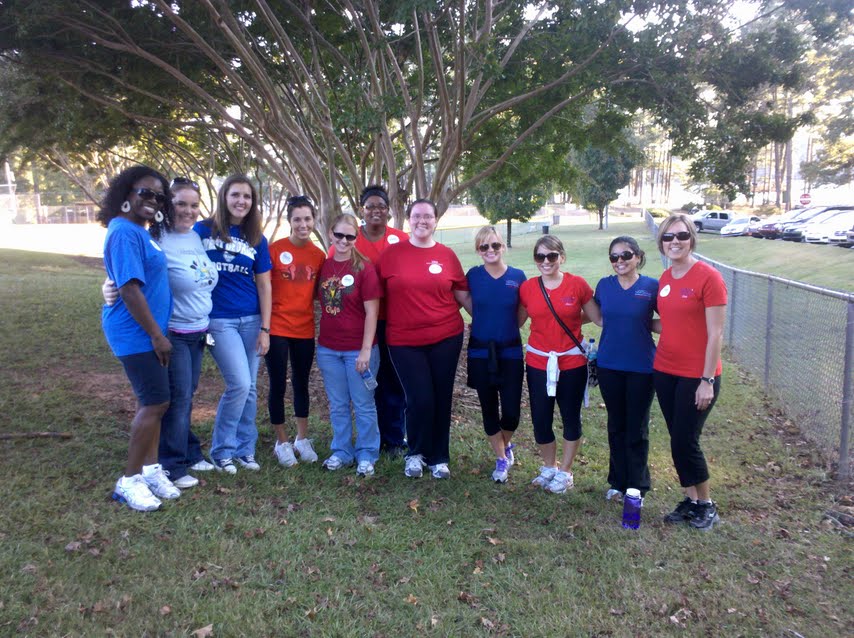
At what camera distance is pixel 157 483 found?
4.47 metres

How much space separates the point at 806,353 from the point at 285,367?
504 centimetres

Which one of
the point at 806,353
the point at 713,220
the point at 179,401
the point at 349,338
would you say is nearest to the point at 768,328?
the point at 806,353

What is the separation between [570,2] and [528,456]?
5962mm

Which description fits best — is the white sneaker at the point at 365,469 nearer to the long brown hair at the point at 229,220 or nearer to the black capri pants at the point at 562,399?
the black capri pants at the point at 562,399

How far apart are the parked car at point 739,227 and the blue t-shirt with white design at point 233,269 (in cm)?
4032

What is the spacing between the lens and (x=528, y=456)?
6035 mm

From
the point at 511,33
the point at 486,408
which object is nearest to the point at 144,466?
the point at 486,408

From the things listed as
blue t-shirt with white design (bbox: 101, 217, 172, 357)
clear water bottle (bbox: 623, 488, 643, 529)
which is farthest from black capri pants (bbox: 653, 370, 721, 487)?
blue t-shirt with white design (bbox: 101, 217, 172, 357)

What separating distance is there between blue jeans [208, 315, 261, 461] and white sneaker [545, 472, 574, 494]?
2291mm

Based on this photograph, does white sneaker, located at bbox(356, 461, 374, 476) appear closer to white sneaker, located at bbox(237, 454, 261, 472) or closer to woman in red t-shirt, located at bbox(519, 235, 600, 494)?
white sneaker, located at bbox(237, 454, 261, 472)

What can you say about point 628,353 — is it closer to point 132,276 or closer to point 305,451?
point 305,451

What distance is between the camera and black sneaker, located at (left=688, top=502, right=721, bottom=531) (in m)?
4.44

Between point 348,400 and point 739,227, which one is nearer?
point 348,400

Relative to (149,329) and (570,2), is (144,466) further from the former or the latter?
(570,2)
